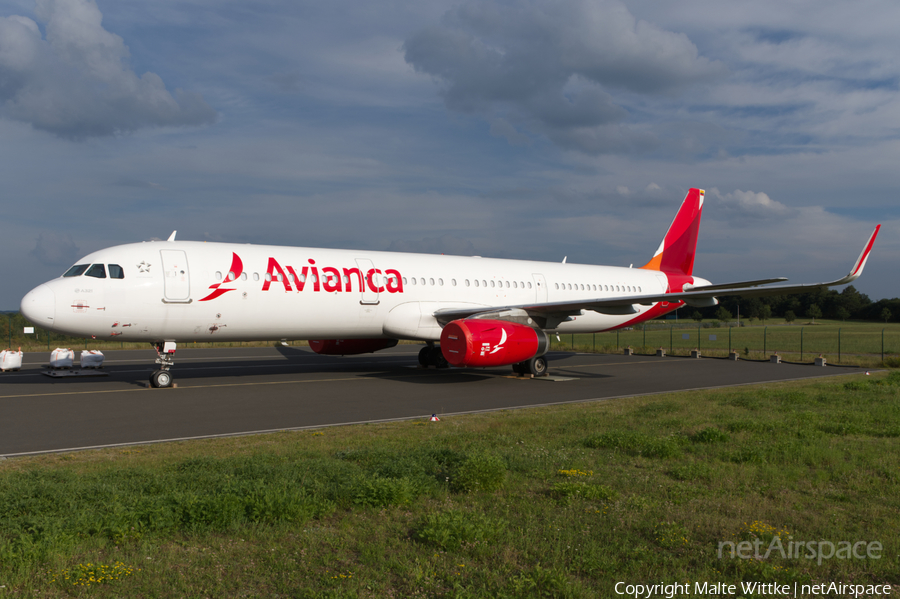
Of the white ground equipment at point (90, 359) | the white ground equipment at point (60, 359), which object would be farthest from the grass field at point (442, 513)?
the white ground equipment at point (60, 359)

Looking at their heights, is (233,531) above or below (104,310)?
below

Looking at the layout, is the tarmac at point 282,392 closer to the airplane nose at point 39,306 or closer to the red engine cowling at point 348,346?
the red engine cowling at point 348,346

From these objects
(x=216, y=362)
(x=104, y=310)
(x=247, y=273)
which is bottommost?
(x=216, y=362)

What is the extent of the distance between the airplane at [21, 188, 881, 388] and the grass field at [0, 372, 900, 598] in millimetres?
7309

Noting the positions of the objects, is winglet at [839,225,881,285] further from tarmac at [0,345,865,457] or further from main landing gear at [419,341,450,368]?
main landing gear at [419,341,450,368]

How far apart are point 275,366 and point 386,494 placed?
18.2m

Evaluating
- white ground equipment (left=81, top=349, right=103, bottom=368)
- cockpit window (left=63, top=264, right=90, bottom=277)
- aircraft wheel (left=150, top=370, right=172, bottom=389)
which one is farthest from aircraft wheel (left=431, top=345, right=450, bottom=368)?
cockpit window (left=63, top=264, right=90, bottom=277)

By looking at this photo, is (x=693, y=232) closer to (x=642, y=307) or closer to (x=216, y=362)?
(x=642, y=307)

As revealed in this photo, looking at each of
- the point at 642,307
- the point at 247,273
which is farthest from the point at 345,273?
the point at 642,307

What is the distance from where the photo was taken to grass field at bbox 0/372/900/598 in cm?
427

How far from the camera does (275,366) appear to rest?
23016mm

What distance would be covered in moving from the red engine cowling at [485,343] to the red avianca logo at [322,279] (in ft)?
8.65
